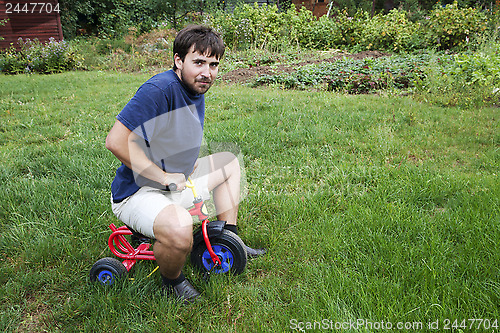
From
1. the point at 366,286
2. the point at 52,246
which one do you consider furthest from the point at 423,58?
the point at 52,246

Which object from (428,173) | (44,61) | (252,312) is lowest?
(252,312)

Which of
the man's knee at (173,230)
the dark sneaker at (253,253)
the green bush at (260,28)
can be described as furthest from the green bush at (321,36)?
the man's knee at (173,230)

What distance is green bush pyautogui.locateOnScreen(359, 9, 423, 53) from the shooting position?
9.57 m

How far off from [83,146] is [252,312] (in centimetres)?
284

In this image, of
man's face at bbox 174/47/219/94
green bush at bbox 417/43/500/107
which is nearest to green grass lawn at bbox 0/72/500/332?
green bush at bbox 417/43/500/107

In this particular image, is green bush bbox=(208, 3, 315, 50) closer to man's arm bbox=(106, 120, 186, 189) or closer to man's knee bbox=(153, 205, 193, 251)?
man's arm bbox=(106, 120, 186, 189)

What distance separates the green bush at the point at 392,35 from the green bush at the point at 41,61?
8.17m

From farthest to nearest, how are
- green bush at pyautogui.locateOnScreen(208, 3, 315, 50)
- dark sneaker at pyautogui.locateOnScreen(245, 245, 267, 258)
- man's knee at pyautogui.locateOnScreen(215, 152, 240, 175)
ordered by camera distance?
green bush at pyautogui.locateOnScreen(208, 3, 315, 50), man's knee at pyautogui.locateOnScreen(215, 152, 240, 175), dark sneaker at pyautogui.locateOnScreen(245, 245, 267, 258)

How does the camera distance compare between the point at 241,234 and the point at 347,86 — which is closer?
the point at 241,234

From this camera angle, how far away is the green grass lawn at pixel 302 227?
1.80 m

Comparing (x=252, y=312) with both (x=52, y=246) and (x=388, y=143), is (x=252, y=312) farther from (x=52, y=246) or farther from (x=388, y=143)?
(x=388, y=143)

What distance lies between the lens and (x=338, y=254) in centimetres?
217

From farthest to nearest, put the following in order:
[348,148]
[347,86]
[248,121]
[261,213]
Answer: [347,86], [248,121], [348,148], [261,213]

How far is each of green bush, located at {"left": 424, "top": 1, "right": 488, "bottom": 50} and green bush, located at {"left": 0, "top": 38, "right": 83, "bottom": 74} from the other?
31.2ft
